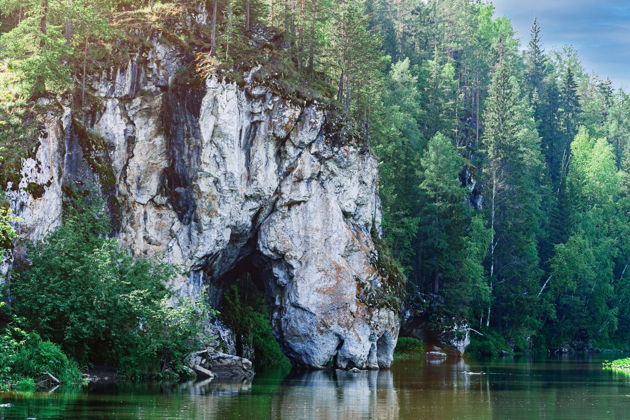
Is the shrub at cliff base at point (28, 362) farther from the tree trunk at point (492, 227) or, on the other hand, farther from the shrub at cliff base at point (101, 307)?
the tree trunk at point (492, 227)

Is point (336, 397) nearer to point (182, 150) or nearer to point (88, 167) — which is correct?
point (88, 167)

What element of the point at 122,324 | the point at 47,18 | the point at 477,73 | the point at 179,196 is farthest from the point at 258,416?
the point at 477,73

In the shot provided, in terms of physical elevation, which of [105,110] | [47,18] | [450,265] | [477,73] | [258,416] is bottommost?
[258,416]

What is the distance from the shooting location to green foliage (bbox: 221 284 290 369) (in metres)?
49.5

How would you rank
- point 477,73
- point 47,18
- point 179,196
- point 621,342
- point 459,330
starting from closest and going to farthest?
point 47,18
point 179,196
point 459,330
point 621,342
point 477,73

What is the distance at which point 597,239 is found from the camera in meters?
89.3

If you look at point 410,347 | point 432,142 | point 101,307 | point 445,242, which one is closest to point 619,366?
point 410,347

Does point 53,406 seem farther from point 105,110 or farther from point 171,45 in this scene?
point 171,45

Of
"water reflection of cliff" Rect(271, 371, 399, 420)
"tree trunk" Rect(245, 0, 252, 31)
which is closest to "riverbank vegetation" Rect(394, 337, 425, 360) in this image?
"water reflection of cliff" Rect(271, 371, 399, 420)

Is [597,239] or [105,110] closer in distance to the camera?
[105,110]

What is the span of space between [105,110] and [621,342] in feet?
207

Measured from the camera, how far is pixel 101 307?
34.4 metres

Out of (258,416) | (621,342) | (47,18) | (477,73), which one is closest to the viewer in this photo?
(258,416)

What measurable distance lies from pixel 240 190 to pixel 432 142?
26912 millimetres
